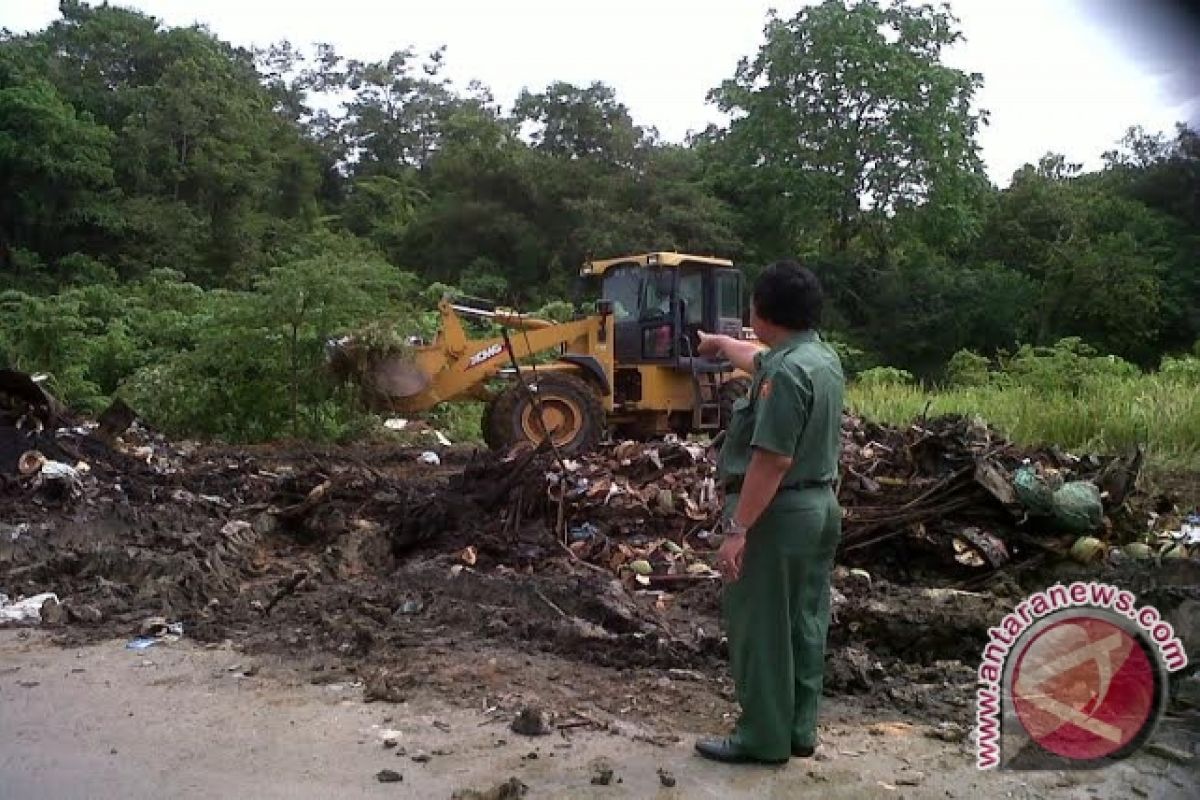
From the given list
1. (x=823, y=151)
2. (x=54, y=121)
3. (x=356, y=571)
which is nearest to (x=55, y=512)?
(x=356, y=571)

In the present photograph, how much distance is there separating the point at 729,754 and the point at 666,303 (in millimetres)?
9033

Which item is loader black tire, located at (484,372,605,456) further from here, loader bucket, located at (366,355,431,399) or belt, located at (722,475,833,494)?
belt, located at (722,475,833,494)

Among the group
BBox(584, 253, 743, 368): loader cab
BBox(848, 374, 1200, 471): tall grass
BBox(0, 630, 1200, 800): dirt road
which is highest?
BBox(584, 253, 743, 368): loader cab

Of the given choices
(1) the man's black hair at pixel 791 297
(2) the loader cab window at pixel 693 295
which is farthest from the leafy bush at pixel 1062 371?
(1) the man's black hair at pixel 791 297

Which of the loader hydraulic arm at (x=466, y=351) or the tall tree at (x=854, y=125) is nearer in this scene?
the loader hydraulic arm at (x=466, y=351)

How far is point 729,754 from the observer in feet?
12.9

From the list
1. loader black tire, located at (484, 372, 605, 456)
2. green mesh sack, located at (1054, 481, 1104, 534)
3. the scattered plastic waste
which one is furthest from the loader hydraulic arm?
the scattered plastic waste

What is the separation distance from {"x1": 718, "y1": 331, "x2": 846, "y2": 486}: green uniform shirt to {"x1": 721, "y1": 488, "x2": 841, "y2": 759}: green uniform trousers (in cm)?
12

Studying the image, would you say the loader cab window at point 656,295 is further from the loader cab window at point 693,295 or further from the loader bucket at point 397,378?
the loader bucket at point 397,378

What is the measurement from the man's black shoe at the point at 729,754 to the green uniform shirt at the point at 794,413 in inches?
37.7

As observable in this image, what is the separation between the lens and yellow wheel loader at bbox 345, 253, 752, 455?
1254 cm

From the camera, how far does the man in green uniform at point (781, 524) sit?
12.1 feet

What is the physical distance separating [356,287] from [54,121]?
62.8 ft

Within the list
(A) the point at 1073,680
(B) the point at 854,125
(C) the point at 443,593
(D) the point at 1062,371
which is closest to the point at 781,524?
(A) the point at 1073,680
